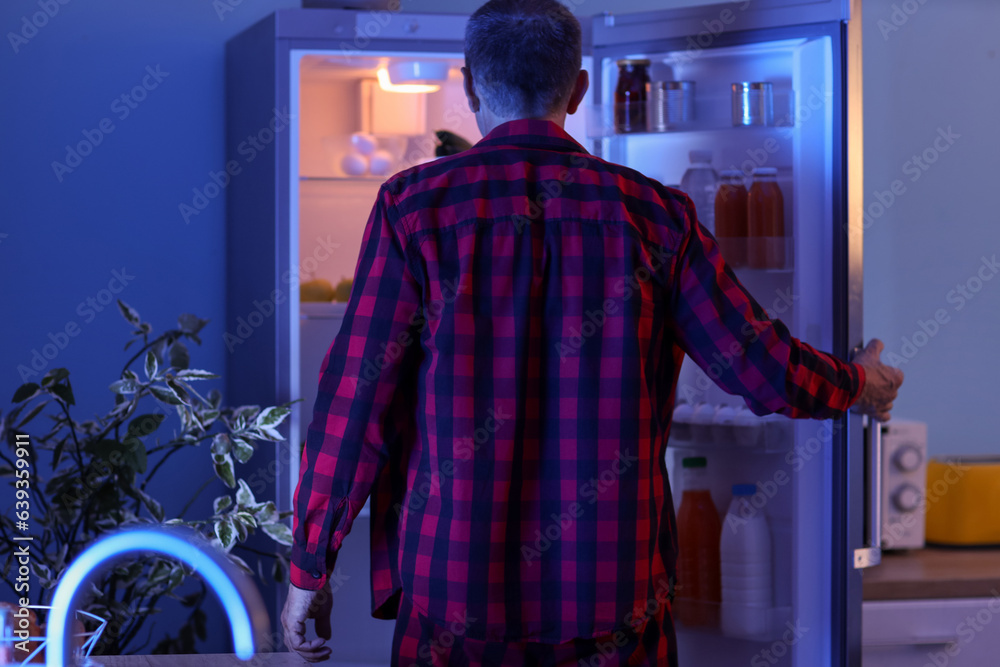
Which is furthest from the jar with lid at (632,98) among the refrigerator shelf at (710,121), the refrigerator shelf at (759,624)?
the refrigerator shelf at (759,624)

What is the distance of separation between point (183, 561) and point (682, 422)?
54.1 inches

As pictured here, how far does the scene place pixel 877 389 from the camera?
62.6 inches

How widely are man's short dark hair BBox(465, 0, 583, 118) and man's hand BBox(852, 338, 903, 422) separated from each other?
2.43 ft

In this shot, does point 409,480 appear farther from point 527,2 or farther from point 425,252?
point 527,2

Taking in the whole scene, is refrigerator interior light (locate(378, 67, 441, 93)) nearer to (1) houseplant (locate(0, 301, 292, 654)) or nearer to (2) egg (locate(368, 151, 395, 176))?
(2) egg (locate(368, 151, 395, 176))

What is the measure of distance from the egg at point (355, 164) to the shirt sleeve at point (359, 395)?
1129mm

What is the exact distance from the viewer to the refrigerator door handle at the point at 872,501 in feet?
5.83

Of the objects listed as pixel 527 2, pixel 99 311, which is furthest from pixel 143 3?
pixel 527 2

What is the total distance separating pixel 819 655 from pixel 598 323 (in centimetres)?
108

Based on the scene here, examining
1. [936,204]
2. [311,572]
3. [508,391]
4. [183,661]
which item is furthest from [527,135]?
[936,204]

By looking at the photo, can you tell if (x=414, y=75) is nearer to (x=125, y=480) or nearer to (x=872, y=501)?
(x=125, y=480)

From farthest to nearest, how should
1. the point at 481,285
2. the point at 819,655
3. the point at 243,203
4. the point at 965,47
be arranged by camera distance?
the point at 965,47, the point at 243,203, the point at 819,655, the point at 481,285

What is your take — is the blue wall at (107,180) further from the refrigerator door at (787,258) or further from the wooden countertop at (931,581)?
the wooden countertop at (931,581)

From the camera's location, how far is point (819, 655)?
1846 mm
